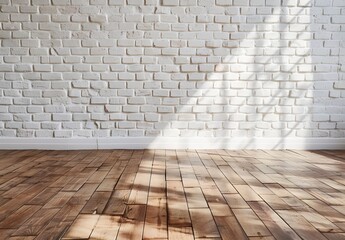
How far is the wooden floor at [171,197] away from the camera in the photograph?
1143 millimetres

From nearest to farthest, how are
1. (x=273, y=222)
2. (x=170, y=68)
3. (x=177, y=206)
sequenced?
1. (x=273, y=222)
2. (x=177, y=206)
3. (x=170, y=68)

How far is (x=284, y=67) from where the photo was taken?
2.92 metres

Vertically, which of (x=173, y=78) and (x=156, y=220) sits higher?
(x=173, y=78)

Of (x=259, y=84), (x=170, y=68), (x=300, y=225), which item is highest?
(x=170, y=68)

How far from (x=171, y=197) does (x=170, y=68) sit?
5.30 ft

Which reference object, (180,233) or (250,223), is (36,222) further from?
(250,223)

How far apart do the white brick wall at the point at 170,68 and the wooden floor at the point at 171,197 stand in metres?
0.46

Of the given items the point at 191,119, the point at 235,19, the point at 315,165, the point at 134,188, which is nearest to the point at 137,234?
the point at 134,188

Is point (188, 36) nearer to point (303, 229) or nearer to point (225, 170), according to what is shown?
point (225, 170)

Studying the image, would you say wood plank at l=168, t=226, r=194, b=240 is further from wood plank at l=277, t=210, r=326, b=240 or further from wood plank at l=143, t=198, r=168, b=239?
wood plank at l=277, t=210, r=326, b=240

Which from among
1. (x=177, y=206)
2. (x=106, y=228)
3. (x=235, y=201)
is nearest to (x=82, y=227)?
(x=106, y=228)

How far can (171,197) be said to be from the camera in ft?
5.03

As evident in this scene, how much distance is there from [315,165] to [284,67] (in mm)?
1042

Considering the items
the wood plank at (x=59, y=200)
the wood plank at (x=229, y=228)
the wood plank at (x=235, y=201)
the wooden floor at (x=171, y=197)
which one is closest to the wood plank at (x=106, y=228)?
the wooden floor at (x=171, y=197)
